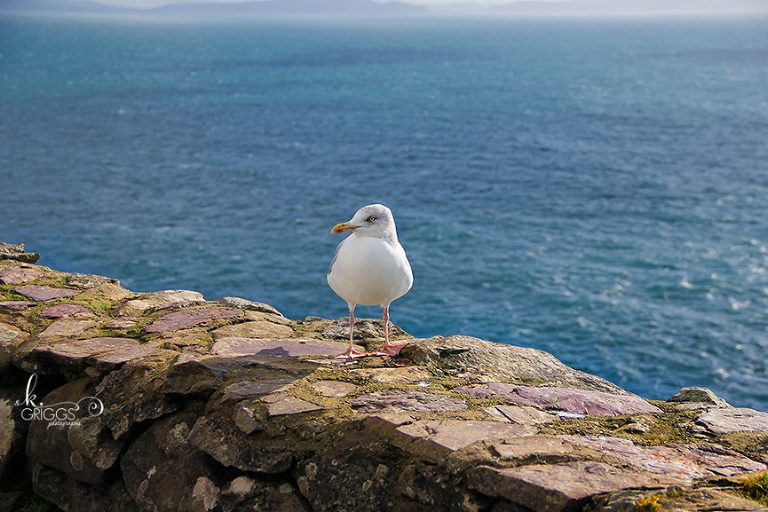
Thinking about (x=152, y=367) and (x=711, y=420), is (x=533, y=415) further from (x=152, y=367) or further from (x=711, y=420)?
(x=152, y=367)

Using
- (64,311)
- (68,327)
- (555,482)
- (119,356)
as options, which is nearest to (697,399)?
(555,482)

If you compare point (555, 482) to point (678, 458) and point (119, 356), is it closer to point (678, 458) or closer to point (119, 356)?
point (678, 458)

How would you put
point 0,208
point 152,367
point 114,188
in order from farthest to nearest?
point 114,188 → point 0,208 → point 152,367

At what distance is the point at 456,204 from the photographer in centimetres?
3909

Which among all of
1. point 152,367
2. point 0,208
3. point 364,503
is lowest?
point 0,208

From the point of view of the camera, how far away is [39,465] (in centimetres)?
844

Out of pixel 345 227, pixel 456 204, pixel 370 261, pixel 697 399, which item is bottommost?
pixel 456 204

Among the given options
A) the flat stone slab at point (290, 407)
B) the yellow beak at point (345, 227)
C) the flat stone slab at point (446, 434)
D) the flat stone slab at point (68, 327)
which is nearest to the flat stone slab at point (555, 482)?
the flat stone slab at point (446, 434)

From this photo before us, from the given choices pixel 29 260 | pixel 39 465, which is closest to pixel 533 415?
pixel 39 465

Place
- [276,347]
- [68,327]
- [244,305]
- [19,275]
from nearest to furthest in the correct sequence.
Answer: [276,347]
[68,327]
[244,305]
[19,275]

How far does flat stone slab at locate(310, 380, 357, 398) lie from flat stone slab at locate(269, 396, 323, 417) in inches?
13.1

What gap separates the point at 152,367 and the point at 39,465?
2.43 m

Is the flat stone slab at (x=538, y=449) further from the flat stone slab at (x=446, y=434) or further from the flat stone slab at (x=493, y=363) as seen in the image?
the flat stone slab at (x=493, y=363)

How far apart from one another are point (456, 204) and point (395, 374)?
3182cm
